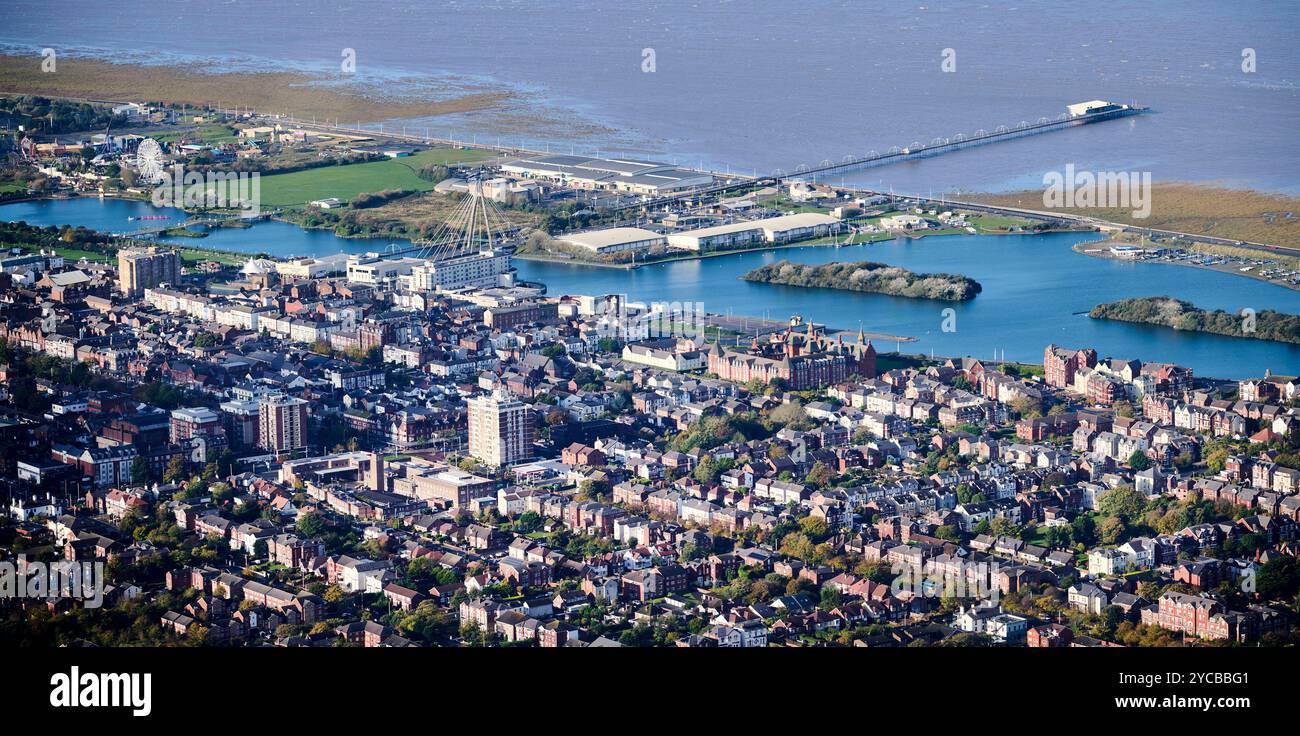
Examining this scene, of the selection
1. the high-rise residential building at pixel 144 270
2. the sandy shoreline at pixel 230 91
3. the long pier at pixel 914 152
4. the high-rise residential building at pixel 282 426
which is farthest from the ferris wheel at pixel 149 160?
the high-rise residential building at pixel 282 426

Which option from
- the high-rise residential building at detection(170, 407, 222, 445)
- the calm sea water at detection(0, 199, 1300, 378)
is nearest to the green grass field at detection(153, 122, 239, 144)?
the calm sea water at detection(0, 199, 1300, 378)

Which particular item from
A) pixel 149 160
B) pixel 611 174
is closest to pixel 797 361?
pixel 611 174

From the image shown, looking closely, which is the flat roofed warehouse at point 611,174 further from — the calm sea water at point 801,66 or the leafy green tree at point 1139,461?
the leafy green tree at point 1139,461

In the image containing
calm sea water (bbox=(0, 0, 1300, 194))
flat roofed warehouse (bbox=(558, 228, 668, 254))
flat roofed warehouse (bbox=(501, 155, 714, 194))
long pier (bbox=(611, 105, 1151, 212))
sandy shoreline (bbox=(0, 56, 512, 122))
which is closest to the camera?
flat roofed warehouse (bbox=(558, 228, 668, 254))

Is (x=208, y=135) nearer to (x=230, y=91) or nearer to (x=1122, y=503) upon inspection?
(x=230, y=91)

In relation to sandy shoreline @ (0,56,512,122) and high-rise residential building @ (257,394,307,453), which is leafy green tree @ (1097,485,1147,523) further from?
sandy shoreline @ (0,56,512,122)
